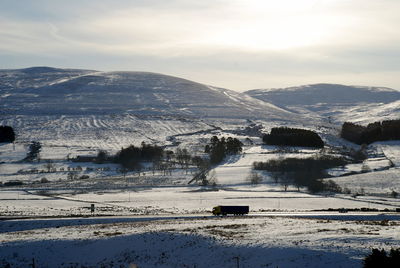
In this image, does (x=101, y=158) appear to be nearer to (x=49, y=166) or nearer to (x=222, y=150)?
(x=49, y=166)

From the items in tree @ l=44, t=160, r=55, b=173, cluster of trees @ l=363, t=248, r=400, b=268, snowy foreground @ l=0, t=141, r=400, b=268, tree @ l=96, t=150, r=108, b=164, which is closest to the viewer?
cluster of trees @ l=363, t=248, r=400, b=268

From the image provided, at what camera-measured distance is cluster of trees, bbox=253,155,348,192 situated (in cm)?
7985

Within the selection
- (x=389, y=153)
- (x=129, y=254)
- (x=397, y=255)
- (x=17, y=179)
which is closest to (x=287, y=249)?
(x=397, y=255)

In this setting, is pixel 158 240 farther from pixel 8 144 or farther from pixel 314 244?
pixel 8 144

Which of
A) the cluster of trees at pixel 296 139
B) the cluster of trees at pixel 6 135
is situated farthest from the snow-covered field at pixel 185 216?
the cluster of trees at pixel 6 135

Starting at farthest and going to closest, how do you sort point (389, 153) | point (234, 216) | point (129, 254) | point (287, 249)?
point (389, 153) < point (234, 216) < point (129, 254) < point (287, 249)

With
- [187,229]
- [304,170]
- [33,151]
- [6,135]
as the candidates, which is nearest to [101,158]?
[33,151]

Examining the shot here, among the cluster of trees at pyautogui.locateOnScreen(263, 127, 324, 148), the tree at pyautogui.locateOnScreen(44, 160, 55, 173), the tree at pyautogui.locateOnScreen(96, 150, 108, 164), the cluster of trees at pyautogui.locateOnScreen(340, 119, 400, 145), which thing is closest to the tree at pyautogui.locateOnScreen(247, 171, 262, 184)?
the tree at pyautogui.locateOnScreen(96, 150, 108, 164)

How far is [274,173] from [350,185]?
15.1 m

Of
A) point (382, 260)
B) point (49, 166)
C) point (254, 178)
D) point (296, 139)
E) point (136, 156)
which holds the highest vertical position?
point (296, 139)

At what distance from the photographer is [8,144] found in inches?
5595

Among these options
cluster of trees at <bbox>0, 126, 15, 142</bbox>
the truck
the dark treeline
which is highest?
cluster of trees at <bbox>0, 126, 15, 142</bbox>

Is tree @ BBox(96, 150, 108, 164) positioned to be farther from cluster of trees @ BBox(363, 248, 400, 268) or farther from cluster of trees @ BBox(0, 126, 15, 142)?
cluster of trees @ BBox(363, 248, 400, 268)

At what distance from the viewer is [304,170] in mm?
92812
